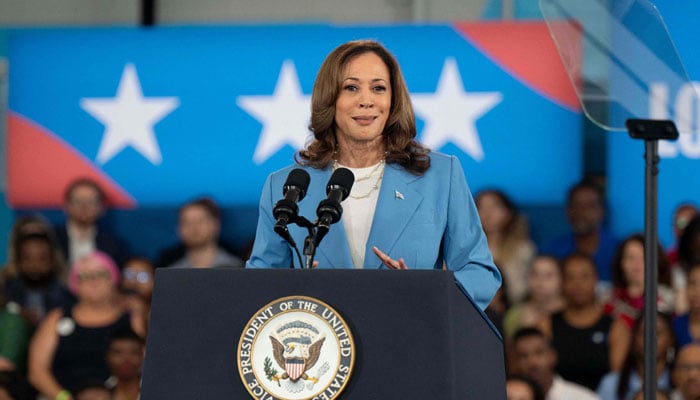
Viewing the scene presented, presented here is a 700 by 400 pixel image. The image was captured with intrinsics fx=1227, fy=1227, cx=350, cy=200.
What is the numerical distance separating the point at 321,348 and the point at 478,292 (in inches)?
20.0

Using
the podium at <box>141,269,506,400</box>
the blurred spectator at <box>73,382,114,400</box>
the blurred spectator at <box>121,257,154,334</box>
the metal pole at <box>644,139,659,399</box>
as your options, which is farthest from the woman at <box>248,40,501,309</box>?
the blurred spectator at <box>121,257,154,334</box>

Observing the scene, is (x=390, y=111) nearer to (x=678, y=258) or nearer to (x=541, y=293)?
(x=541, y=293)

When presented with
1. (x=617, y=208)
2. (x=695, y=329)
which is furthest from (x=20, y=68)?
(x=695, y=329)

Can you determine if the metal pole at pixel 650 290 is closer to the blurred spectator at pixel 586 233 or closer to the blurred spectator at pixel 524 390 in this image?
the blurred spectator at pixel 524 390

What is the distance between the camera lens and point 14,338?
604 cm

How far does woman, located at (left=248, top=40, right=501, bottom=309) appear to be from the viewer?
2.64m

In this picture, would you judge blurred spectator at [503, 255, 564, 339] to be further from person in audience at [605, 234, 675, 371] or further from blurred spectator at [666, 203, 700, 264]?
blurred spectator at [666, 203, 700, 264]

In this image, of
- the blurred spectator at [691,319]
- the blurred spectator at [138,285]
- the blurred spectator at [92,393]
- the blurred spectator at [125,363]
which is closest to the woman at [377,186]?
the blurred spectator at [92,393]

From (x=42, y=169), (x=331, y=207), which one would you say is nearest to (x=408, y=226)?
(x=331, y=207)

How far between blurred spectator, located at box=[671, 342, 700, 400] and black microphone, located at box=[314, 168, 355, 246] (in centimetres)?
310

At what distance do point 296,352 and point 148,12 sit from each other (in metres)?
7.59

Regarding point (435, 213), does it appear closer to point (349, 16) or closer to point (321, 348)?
point (321, 348)

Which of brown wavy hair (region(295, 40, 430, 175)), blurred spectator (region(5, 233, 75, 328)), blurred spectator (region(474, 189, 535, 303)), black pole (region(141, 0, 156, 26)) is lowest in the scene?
brown wavy hair (region(295, 40, 430, 175))

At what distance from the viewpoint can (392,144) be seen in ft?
9.09
